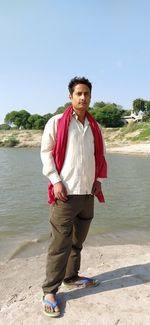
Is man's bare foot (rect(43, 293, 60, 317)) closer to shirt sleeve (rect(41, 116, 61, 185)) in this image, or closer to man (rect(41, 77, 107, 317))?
man (rect(41, 77, 107, 317))

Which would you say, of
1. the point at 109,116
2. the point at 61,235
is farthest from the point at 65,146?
the point at 109,116

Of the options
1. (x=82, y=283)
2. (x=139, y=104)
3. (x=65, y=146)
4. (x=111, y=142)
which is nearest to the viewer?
(x=65, y=146)

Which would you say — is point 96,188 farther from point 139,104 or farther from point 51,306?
point 139,104

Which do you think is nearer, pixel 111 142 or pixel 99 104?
pixel 111 142

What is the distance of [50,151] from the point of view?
3.52 m

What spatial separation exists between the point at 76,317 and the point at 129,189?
10.5 meters

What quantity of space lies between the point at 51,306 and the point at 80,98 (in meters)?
2.07

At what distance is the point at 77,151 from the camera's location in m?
3.51

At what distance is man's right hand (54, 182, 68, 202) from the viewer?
3434 millimetres

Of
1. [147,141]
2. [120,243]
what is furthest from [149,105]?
[120,243]

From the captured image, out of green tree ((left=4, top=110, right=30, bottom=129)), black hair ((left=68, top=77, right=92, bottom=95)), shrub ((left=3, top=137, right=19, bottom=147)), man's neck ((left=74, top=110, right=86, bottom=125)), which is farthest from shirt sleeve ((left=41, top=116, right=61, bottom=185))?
green tree ((left=4, top=110, right=30, bottom=129))

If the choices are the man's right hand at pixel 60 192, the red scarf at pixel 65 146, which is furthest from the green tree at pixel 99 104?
the man's right hand at pixel 60 192

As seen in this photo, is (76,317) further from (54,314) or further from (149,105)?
(149,105)

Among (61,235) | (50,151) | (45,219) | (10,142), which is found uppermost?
(50,151)
